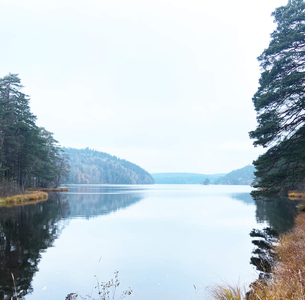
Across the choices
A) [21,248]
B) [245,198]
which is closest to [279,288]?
[21,248]

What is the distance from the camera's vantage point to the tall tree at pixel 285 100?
49.0 feet

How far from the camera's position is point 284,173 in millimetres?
15961

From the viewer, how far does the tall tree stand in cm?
1495

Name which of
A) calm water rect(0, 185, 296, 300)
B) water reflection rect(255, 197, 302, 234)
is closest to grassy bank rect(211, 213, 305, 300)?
calm water rect(0, 185, 296, 300)

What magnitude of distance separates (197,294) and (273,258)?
15.3ft

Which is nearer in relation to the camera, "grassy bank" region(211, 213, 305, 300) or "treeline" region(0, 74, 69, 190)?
"grassy bank" region(211, 213, 305, 300)

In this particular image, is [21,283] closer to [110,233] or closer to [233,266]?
[233,266]

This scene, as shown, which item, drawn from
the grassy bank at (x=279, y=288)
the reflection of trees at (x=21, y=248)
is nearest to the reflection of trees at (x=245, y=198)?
the reflection of trees at (x=21, y=248)

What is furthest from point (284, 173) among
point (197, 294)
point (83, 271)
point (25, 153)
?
point (25, 153)

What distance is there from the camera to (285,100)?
15.5 meters

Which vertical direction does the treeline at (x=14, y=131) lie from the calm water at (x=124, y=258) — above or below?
above

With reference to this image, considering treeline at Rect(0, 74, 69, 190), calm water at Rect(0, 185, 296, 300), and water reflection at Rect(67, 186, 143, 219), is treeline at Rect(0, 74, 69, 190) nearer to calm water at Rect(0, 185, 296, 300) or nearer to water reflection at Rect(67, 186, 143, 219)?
water reflection at Rect(67, 186, 143, 219)

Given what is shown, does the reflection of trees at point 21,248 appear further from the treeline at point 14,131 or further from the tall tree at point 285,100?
the treeline at point 14,131

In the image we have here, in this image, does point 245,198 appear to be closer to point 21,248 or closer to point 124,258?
point 124,258
